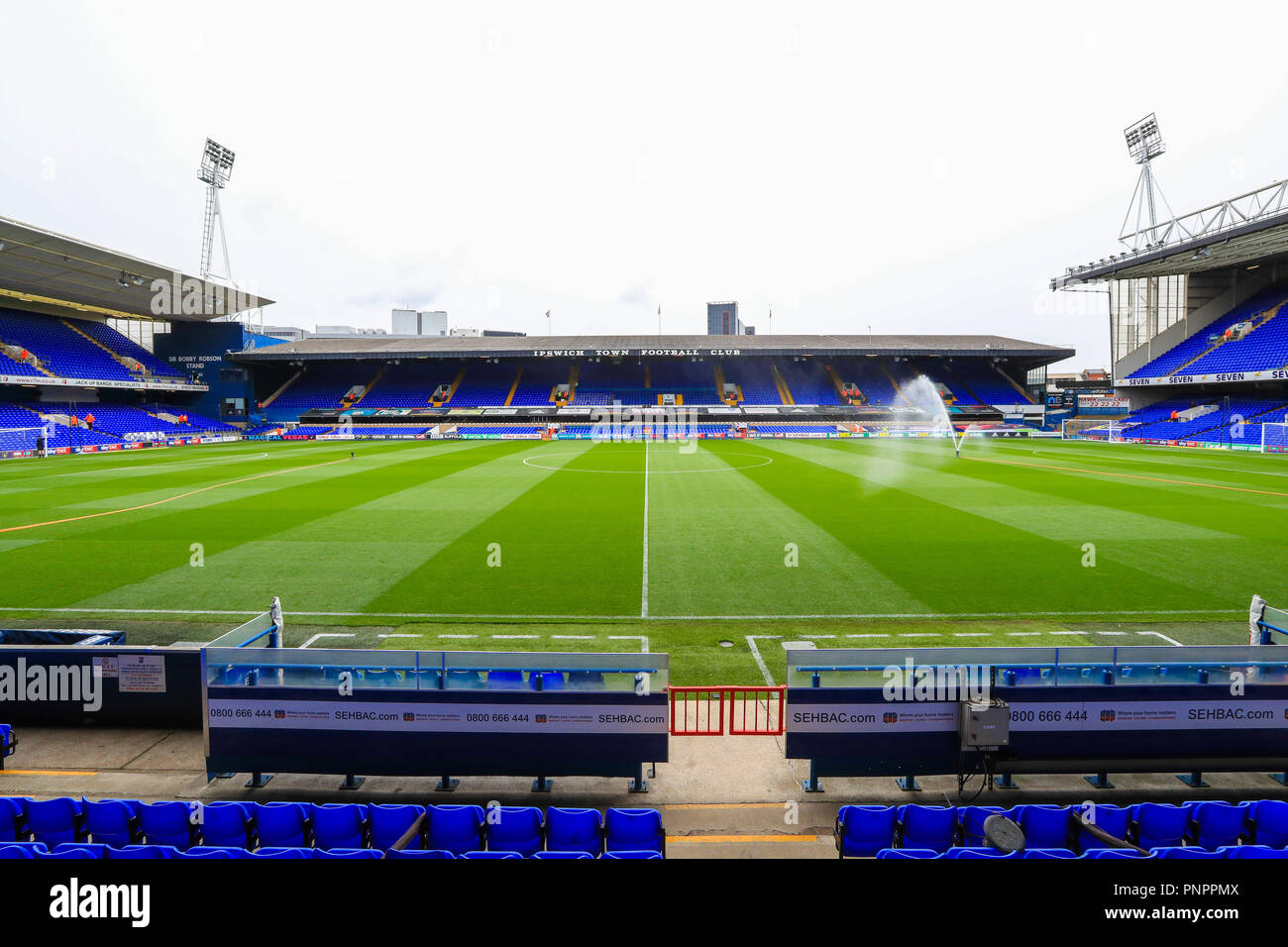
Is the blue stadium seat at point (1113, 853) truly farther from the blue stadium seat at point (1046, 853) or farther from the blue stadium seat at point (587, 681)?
the blue stadium seat at point (587, 681)

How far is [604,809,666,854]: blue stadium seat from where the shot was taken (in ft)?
18.4

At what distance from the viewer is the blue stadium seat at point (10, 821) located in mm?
5422

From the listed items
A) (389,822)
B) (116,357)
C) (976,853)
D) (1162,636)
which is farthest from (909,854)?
(116,357)

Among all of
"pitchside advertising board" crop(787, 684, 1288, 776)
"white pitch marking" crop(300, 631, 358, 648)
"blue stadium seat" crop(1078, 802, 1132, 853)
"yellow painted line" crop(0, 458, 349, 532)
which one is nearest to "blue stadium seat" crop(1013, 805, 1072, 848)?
"blue stadium seat" crop(1078, 802, 1132, 853)

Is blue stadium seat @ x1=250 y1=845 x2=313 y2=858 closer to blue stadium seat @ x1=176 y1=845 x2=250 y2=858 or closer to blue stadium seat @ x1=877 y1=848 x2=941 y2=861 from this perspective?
blue stadium seat @ x1=176 y1=845 x2=250 y2=858

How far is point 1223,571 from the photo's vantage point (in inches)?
602

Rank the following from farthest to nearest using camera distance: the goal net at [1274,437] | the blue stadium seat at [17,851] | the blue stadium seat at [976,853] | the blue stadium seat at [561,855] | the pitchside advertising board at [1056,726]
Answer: the goal net at [1274,437]
the pitchside advertising board at [1056,726]
the blue stadium seat at [561,855]
the blue stadium seat at [976,853]
the blue stadium seat at [17,851]

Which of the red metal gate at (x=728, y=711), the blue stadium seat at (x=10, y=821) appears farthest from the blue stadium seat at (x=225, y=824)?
the red metal gate at (x=728, y=711)

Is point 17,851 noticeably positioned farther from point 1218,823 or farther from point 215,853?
point 1218,823

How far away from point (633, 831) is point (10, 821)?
5.44 m

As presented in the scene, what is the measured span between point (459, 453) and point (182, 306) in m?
39.4

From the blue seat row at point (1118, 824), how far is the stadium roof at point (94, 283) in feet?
193

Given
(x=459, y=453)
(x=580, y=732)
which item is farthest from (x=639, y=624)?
(x=459, y=453)
